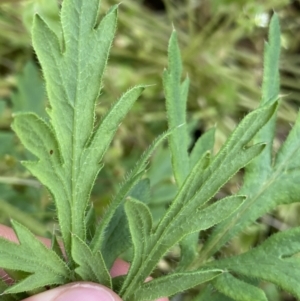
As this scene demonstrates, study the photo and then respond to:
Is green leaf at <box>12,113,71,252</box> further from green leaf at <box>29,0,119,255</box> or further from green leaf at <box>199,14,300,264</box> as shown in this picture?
green leaf at <box>199,14,300,264</box>

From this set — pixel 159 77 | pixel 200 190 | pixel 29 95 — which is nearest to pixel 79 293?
pixel 200 190

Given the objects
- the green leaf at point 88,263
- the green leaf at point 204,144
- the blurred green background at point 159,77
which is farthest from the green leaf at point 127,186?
the blurred green background at point 159,77

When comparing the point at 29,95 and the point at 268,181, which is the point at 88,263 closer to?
the point at 268,181

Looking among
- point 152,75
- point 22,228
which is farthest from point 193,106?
point 22,228

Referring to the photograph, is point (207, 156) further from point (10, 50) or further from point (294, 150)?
point (10, 50)

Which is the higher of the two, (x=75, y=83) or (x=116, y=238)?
(x=75, y=83)
